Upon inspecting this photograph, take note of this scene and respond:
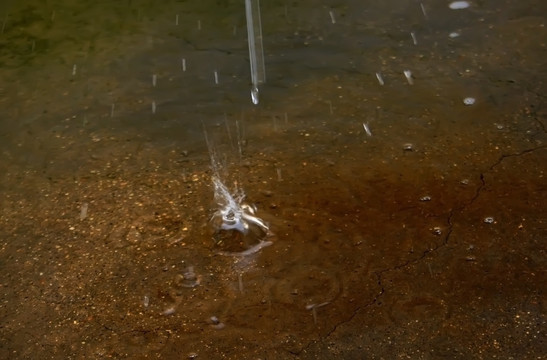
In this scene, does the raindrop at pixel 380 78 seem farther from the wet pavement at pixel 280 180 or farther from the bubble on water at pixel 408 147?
the bubble on water at pixel 408 147

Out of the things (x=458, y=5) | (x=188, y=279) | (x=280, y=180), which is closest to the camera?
(x=188, y=279)

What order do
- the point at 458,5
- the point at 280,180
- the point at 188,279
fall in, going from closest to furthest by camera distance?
the point at 188,279, the point at 280,180, the point at 458,5

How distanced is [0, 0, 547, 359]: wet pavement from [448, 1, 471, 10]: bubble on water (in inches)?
2.8

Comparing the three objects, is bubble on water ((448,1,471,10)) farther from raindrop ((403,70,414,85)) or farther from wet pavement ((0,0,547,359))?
raindrop ((403,70,414,85))

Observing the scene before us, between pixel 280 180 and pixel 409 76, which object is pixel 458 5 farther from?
pixel 280 180

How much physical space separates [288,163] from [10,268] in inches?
52.3

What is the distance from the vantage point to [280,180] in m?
3.84

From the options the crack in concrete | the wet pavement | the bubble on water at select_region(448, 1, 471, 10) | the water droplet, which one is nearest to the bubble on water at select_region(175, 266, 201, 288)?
the wet pavement

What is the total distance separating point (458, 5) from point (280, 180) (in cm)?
220

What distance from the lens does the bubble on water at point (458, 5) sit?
209 inches

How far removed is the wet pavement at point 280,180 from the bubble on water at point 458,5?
0.07m

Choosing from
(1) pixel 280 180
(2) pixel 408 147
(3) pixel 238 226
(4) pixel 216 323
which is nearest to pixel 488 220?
(2) pixel 408 147

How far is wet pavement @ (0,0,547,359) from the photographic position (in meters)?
3.08

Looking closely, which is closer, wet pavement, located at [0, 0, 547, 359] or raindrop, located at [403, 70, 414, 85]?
wet pavement, located at [0, 0, 547, 359]
